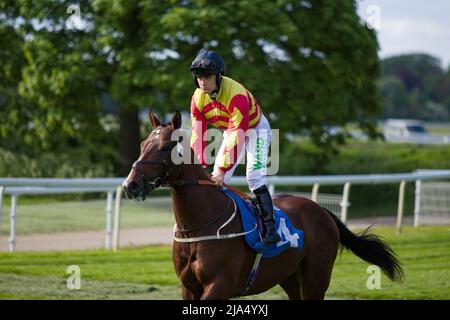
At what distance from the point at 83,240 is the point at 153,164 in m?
6.65

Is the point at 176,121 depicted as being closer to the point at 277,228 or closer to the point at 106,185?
the point at 277,228

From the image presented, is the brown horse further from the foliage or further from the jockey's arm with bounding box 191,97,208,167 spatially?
the foliage

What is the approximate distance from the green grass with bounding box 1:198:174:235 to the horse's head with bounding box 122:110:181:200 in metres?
6.12

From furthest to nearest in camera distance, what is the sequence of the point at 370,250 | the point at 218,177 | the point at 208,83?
1. the point at 370,250
2. the point at 218,177
3. the point at 208,83

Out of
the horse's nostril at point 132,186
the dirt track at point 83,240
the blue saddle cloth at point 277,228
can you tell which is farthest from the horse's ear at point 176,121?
the dirt track at point 83,240

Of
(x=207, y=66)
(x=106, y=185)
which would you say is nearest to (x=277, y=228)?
(x=207, y=66)

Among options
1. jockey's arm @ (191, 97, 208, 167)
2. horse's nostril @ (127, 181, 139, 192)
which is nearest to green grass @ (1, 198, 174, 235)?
jockey's arm @ (191, 97, 208, 167)

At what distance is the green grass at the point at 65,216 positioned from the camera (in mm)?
10469

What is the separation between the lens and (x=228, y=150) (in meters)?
5.11

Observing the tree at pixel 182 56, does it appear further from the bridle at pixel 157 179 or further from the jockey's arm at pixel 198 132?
the bridle at pixel 157 179

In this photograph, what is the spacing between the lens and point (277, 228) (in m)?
5.43

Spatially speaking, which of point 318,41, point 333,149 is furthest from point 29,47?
point 333,149

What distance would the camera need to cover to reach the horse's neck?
194 inches

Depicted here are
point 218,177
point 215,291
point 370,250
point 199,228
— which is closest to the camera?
point 215,291
